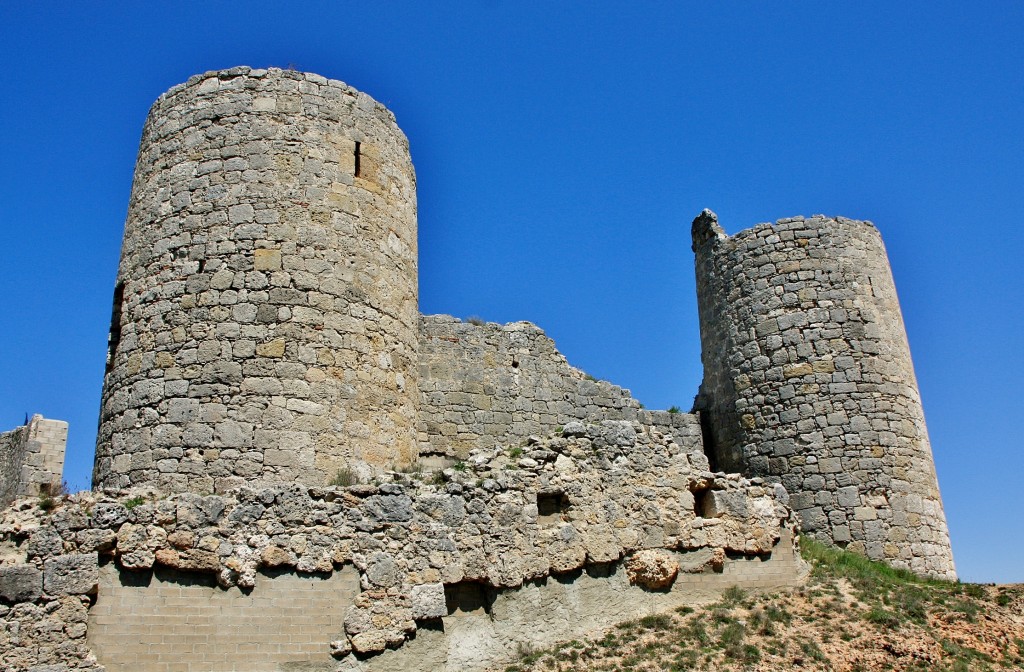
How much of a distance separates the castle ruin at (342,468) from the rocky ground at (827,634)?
1.10 ft

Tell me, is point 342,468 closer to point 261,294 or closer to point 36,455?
point 261,294

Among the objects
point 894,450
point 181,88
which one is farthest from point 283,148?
point 894,450

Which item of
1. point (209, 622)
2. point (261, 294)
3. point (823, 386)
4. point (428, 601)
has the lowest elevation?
point (209, 622)

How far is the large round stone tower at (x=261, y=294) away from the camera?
9.74 metres

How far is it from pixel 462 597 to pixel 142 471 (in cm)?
349

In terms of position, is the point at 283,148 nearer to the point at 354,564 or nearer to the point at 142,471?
the point at 142,471

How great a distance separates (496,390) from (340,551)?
5256 mm

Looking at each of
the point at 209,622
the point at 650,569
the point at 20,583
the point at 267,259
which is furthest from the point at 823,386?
the point at 20,583

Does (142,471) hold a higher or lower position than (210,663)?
higher

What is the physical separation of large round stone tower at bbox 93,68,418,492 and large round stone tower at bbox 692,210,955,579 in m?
5.65

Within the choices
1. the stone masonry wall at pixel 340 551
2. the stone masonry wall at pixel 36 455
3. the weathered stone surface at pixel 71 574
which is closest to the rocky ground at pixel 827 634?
the stone masonry wall at pixel 340 551

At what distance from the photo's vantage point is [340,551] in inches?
347

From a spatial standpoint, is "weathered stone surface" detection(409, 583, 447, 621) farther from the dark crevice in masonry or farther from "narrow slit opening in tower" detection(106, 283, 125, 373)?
the dark crevice in masonry

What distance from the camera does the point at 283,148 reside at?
10938 mm
